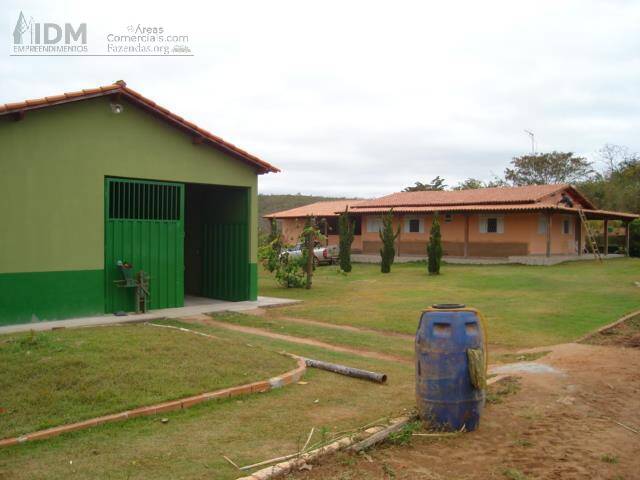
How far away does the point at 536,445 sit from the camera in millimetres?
5254

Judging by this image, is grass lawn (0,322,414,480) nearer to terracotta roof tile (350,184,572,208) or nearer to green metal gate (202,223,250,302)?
green metal gate (202,223,250,302)

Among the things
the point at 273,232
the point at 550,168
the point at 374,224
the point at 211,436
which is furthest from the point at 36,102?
the point at 550,168

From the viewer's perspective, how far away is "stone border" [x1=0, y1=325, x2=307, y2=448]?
5.19 m

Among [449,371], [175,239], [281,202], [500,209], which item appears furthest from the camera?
[281,202]

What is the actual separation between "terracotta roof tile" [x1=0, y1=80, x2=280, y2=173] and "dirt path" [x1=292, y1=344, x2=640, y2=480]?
9025 mm

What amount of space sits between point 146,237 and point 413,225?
22277mm

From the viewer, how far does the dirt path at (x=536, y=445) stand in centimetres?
466

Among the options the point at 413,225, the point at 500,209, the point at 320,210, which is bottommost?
the point at 413,225

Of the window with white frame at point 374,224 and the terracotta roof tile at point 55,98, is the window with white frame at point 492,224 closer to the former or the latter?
the window with white frame at point 374,224

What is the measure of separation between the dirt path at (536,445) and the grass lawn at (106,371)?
7.79 ft

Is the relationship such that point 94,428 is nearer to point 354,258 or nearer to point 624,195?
point 354,258

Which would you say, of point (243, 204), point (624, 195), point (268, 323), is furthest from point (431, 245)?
point (624, 195)

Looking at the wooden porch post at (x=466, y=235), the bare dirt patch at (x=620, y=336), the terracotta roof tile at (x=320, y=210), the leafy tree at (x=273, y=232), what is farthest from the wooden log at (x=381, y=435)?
the terracotta roof tile at (x=320, y=210)

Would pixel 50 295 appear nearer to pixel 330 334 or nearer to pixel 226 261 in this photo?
pixel 226 261
